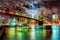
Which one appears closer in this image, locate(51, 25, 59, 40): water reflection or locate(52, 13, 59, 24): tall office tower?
locate(51, 25, 59, 40): water reflection

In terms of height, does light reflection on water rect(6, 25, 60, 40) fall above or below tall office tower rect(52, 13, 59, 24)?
below

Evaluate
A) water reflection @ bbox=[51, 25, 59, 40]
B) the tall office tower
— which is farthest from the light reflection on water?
the tall office tower

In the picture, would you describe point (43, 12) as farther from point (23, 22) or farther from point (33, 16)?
point (23, 22)

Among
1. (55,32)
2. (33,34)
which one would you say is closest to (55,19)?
(55,32)

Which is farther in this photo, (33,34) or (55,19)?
(55,19)

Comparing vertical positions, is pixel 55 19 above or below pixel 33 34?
above

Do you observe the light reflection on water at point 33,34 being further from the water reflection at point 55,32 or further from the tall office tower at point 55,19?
the tall office tower at point 55,19

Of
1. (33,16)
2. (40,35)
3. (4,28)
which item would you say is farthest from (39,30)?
(4,28)

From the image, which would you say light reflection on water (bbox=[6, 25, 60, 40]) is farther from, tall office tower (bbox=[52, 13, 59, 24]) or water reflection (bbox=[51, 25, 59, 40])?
Result: tall office tower (bbox=[52, 13, 59, 24])

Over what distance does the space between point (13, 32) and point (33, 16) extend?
0.47 metres

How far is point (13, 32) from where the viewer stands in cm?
260

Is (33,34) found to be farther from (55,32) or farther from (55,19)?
(55,19)

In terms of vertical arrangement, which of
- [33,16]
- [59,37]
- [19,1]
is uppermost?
[19,1]

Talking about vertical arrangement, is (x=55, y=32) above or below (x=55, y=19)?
below
